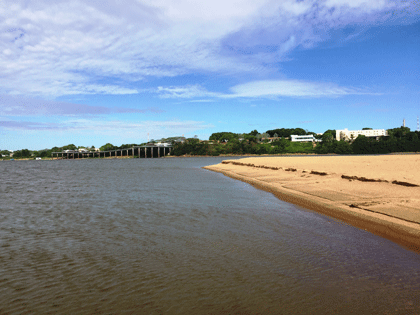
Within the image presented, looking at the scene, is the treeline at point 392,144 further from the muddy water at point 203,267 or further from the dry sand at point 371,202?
the muddy water at point 203,267

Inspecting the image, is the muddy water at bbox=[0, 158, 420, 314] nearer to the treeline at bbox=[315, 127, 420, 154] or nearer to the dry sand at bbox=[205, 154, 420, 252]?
the dry sand at bbox=[205, 154, 420, 252]

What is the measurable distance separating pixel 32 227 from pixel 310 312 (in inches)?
407

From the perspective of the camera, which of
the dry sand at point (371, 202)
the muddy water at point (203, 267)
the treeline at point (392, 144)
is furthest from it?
the treeline at point (392, 144)

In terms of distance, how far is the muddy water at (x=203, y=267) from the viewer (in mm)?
5129

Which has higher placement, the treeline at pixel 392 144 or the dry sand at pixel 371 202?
the treeline at pixel 392 144

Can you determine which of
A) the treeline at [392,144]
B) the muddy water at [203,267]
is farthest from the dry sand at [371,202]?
the treeline at [392,144]

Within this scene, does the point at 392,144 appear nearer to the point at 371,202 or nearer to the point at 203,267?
the point at 371,202

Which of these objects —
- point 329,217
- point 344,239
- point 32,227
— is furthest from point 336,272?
point 32,227

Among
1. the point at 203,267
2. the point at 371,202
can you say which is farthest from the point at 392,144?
the point at 203,267

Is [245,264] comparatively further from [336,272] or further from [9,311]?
[9,311]

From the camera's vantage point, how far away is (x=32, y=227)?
11.2 metres

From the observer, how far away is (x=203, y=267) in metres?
6.84

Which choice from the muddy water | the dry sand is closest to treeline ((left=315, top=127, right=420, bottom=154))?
the dry sand

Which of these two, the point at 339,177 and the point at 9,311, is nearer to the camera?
the point at 9,311
